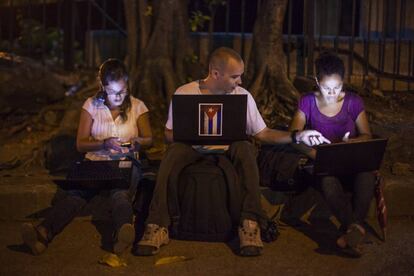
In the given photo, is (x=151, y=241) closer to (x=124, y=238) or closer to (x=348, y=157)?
(x=124, y=238)

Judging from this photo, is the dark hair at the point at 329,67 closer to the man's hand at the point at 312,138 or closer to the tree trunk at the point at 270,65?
the man's hand at the point at 312,138

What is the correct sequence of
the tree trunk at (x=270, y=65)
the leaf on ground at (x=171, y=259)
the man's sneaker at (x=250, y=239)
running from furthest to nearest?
the tree trunk at (x=270, y=65)
the man's sneaker at (x=250, y=239)
the leaf on ground at (x=171, y=259)

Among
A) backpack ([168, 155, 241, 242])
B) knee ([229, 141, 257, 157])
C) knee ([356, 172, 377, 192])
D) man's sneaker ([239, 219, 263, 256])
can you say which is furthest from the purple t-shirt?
man's sneaker ([239, 219, 263, 256])

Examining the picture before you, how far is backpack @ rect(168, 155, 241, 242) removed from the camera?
6148 millimetres

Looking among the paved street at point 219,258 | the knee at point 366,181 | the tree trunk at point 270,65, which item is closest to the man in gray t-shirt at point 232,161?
the paved street at point 219,258

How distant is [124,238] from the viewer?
19.4 feet

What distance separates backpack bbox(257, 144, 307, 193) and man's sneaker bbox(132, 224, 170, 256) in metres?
0.96

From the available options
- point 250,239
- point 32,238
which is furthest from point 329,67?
point 32,238

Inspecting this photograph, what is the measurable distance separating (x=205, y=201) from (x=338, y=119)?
127 centimetres

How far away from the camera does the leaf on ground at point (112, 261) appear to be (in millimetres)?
5770

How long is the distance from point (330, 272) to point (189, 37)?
427 centimetres

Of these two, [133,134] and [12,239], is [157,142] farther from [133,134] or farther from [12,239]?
[12,239]

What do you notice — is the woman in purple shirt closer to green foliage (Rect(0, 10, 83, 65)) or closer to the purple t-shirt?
the purple t-shirt

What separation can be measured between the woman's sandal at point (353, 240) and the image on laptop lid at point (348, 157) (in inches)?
17.5
